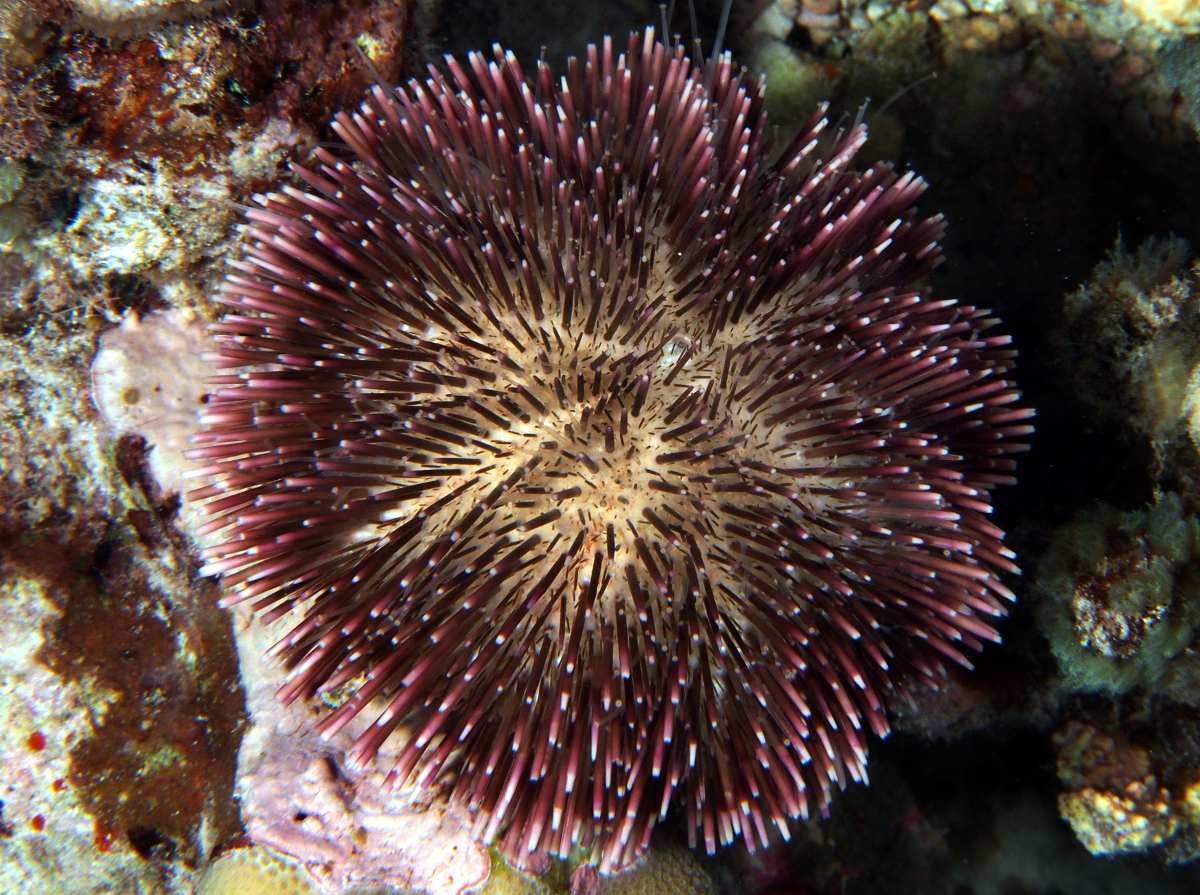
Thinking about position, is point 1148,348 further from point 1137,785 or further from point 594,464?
point 594,464

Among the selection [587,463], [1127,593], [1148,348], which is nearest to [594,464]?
[587,463]

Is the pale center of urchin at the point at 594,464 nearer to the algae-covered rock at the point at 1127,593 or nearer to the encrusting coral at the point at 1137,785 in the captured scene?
the algae-covered rock at the point at 1127,593

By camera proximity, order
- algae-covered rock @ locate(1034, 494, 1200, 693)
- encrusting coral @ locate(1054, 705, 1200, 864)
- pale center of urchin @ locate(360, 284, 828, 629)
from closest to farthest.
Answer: pale center of urchin @ locate(360, 284, 828, 629) < algae-covered rock @ locate(1034, 494, 1200, 693) < encrusting coral @ locate(1054, 705, 1200, 864)

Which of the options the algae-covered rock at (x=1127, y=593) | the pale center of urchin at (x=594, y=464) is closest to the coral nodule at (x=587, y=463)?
the pale center of urchin at (x=594, y=464)

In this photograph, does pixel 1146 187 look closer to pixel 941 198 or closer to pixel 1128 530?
pixel 941 198

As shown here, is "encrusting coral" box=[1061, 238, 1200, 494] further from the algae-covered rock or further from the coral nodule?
the coral nodule

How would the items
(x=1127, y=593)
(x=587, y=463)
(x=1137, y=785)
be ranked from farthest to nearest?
1. (x=1137, y=785)
2. (x=1127, y=593)
3. (x=587, y=463)

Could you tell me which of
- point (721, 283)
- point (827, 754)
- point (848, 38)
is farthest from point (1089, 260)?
point (827, 754)

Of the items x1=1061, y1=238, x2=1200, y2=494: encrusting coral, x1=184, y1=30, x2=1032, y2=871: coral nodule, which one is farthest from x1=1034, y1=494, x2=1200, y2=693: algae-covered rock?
x1=184, y1=30, x2=1032, y2=871: coral nodule
